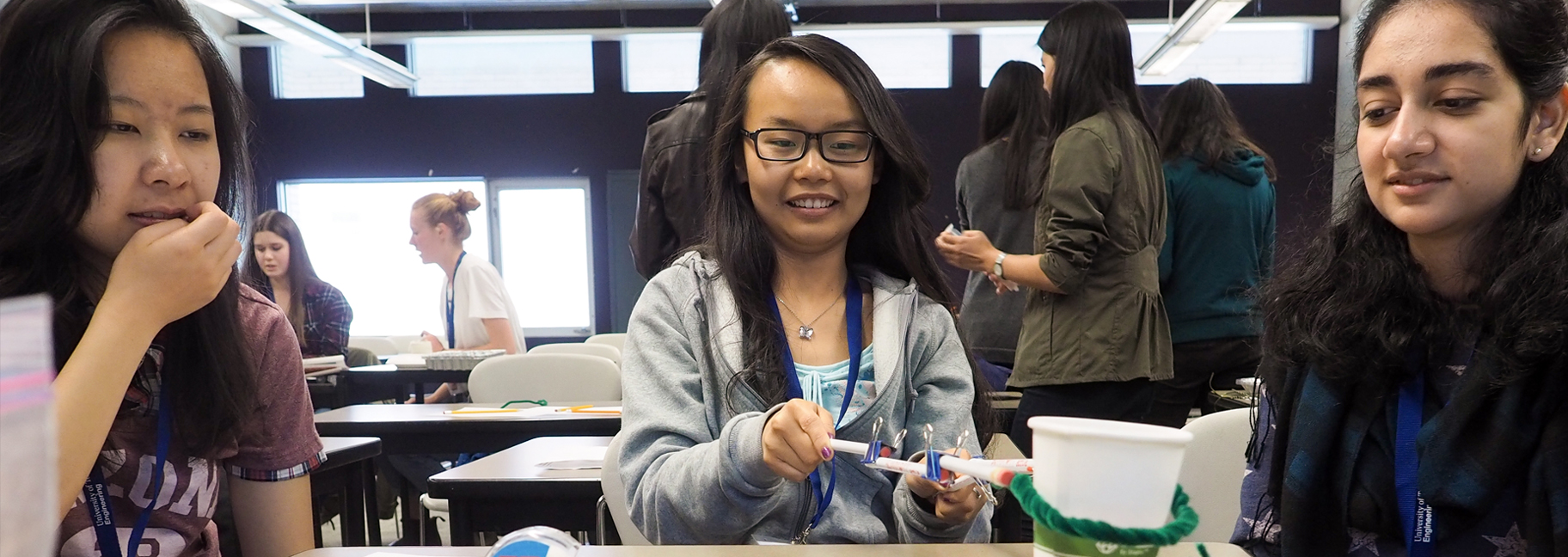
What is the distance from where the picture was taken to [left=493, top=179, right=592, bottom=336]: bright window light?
358 inches

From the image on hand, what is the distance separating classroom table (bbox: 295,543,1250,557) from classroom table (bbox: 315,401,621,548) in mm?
1696

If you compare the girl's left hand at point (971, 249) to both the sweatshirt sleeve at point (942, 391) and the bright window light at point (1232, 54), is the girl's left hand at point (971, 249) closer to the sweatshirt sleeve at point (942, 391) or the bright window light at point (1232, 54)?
the sweatshirt sleeve at point (942, 391)

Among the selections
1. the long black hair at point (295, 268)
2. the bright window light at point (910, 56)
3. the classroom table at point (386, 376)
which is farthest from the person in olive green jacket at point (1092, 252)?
the bright window light at point (910, 56)

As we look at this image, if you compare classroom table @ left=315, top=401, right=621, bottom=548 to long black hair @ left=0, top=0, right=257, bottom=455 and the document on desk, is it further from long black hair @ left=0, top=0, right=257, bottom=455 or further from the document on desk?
the document on desk

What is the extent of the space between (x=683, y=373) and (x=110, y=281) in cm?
62

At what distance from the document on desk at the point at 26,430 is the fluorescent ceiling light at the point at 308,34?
5489 mm

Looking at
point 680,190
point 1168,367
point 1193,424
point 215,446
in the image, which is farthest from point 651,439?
point 1168,367

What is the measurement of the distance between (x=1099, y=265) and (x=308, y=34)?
213 inches

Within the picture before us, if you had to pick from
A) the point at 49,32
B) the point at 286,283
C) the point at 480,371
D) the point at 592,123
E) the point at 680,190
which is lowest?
the point at 480,371

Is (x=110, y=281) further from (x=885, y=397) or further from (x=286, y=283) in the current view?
(x=286, y=283)

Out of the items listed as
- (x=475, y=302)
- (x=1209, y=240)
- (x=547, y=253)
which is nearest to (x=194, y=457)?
(x=1209, y=240)

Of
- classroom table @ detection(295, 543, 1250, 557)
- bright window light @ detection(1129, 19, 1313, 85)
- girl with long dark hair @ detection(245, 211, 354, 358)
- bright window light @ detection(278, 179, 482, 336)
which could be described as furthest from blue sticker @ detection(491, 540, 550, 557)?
bright window light @ detection(1129, 19, 1313, 85)

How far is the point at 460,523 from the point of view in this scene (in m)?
1.92

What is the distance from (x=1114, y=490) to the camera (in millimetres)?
591
